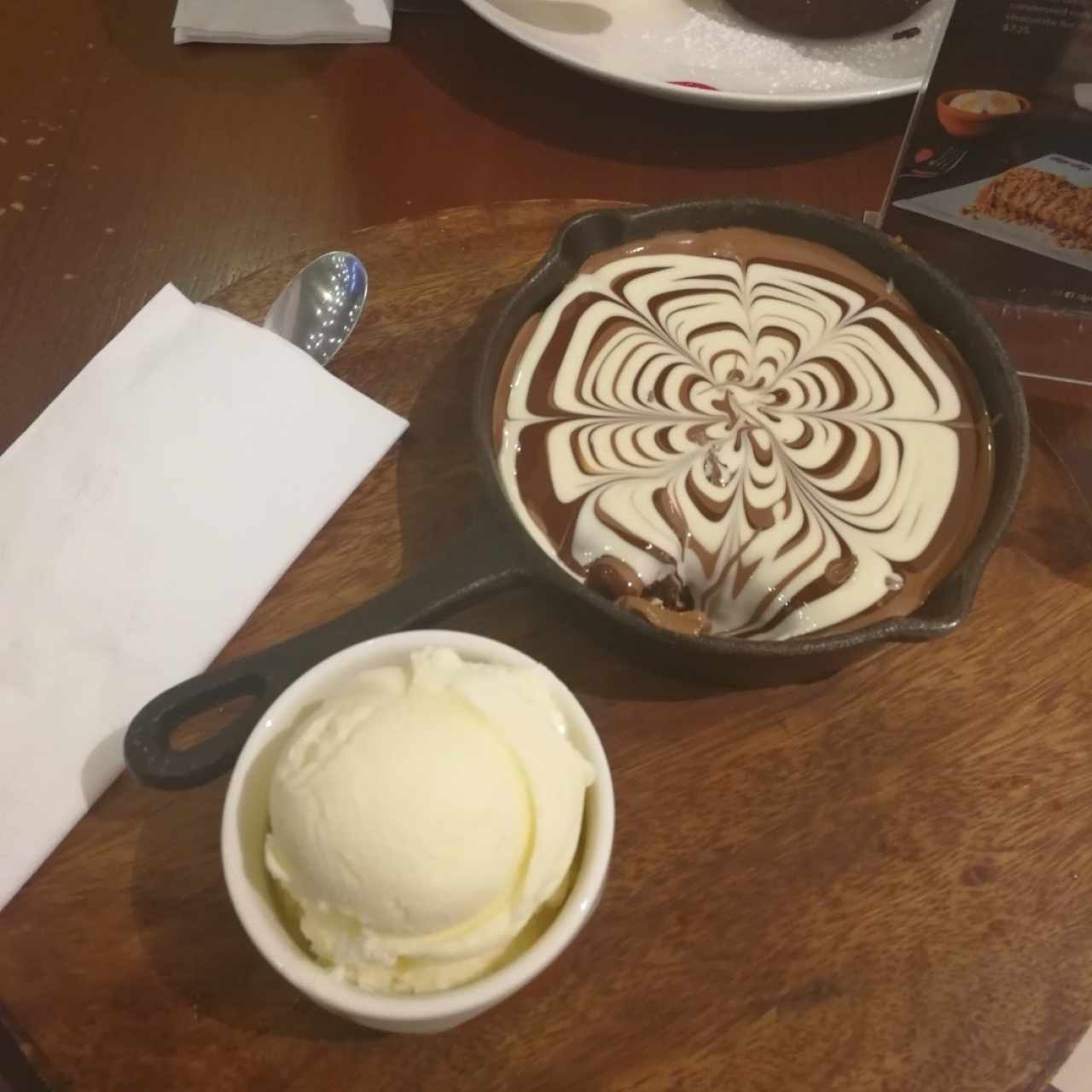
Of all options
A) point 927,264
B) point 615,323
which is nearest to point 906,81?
point 927,264

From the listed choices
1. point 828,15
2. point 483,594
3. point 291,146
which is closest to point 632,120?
point 828,15

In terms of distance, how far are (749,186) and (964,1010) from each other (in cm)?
99

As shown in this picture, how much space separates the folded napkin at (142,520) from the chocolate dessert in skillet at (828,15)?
808mm

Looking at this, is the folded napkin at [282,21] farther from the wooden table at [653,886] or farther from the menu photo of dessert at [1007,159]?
the menu photo of dessert at [1007,159]

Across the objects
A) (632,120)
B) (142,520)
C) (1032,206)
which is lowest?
(142,520)

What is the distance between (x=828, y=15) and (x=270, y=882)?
1247 millimetres

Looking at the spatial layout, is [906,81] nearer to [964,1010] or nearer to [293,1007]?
[964,1010]

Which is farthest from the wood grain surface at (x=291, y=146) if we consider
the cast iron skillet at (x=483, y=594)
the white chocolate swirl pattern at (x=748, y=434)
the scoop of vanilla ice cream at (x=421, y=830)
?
the scoop of vanilla ice cream at (x=421, y=830)

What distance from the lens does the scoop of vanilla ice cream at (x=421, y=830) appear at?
641mm

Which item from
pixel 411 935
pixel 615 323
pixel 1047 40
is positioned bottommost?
pixel 411 935

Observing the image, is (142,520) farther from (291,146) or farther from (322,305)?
(291,146)

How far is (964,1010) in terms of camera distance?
2.48 feet

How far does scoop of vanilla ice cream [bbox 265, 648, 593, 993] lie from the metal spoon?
487 mm

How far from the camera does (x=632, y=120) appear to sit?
1.40 m
